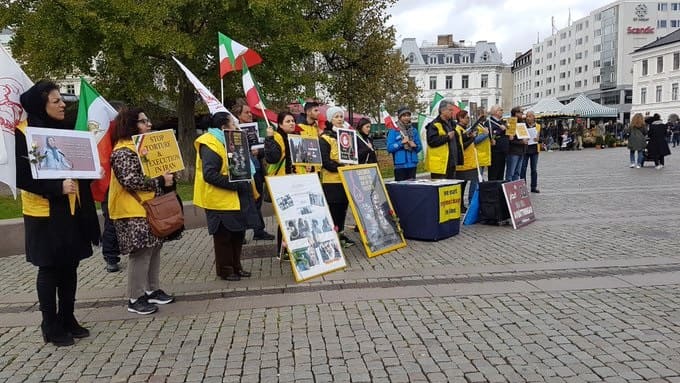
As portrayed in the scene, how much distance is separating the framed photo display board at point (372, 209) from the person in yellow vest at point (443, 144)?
1783 mm

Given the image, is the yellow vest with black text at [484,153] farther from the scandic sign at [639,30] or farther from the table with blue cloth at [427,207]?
the scandic sign at [639,30]

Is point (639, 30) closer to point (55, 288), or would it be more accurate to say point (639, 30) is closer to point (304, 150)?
point (304, 150)

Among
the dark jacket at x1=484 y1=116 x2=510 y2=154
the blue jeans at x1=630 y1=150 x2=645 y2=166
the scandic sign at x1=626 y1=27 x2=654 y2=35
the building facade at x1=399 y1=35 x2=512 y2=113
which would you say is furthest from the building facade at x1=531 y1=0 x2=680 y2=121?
the dark jacket at x1=484 y1=116 x2=510 y2=154

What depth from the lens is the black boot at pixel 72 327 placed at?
4492 mm

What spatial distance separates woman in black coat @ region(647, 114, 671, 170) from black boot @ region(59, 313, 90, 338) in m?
17.5

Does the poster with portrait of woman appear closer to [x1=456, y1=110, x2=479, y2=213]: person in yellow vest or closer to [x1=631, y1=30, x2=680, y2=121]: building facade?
[x1=456, y1=110, x2=479, y2=213]: person in yellow vest

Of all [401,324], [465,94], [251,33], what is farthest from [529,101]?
[401,324]

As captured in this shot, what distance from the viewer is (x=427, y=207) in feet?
25.1

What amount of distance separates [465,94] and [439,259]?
292 feet

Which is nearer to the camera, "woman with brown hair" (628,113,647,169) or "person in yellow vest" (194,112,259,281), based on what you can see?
"person in yellow vest" (194,112,259,281)

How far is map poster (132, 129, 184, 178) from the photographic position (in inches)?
185

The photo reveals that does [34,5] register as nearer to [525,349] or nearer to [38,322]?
[38,322]

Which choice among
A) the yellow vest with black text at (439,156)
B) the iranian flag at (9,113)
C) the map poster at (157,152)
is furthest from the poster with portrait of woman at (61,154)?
the yellow vest with black text at (439,156)

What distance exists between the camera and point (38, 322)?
4949mm
